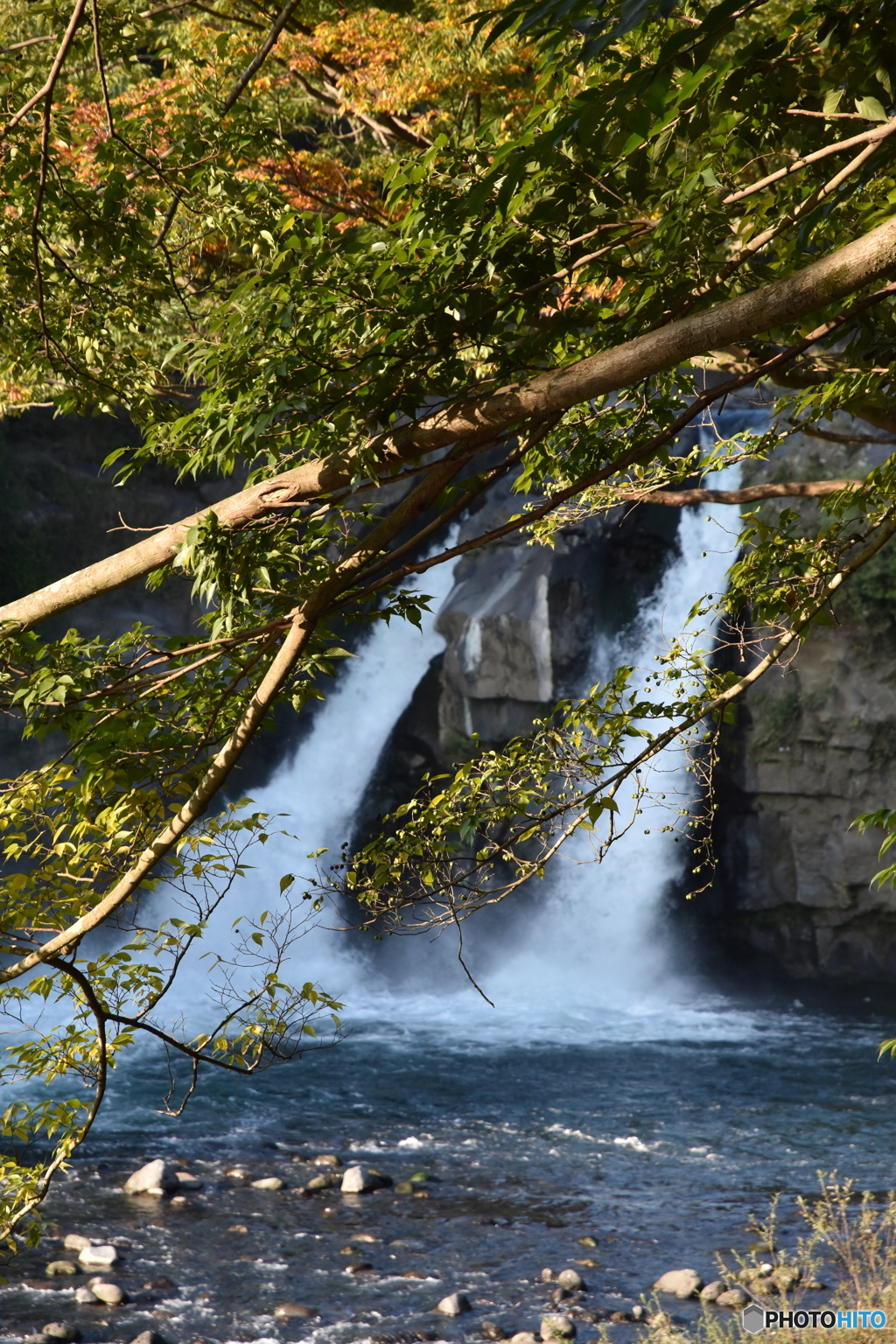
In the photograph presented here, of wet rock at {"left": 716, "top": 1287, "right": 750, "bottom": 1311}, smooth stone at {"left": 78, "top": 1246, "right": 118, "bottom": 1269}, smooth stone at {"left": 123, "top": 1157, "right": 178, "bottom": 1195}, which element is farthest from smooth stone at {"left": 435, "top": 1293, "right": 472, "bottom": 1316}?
smooth stone at {"left": 123, "top": 1157, "right": 178, "bottom": 1195}

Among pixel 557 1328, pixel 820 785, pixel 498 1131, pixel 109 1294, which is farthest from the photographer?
pixel 820 785

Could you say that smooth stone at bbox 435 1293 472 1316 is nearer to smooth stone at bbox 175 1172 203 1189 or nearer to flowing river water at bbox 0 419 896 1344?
flowing river water at bbox 0 419 896 1344

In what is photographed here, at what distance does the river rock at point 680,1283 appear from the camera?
6.88 meters

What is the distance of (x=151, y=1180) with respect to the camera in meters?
8.53

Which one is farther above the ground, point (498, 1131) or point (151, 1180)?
point (151, 1180)

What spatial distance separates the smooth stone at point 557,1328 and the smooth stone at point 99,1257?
2.94 m

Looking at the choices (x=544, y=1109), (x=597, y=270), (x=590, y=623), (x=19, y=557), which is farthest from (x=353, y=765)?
(x=597, y=270)

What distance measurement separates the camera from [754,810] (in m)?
14.9

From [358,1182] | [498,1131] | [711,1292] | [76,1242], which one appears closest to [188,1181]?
[76,1242]

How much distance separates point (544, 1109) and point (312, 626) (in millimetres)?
8281

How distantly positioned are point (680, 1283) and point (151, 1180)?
13.4 feet

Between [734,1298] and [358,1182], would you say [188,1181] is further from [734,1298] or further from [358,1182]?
[734,1298]

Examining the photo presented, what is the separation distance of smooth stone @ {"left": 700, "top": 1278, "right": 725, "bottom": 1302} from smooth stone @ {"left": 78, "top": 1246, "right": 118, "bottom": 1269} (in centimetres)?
386

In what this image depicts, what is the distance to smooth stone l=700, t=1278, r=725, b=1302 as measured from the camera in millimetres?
6789
